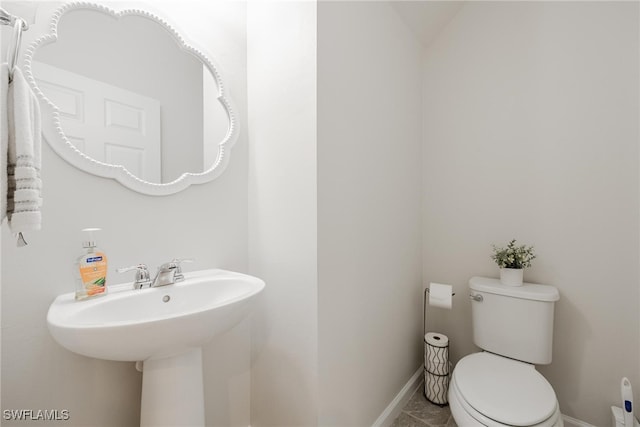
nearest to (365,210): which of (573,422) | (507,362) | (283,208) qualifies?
(283,208)

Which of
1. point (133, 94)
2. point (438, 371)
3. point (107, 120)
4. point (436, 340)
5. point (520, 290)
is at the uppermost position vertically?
point (133, 94)

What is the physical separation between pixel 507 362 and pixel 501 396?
279mm

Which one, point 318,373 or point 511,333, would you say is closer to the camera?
point 318,373

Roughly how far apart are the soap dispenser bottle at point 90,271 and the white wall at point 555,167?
1.72 meters

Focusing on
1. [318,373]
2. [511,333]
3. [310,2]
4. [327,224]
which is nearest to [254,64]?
[310,2]

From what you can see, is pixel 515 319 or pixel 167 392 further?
pixel 515 319

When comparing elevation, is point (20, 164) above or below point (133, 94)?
below

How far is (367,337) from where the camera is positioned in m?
1.30

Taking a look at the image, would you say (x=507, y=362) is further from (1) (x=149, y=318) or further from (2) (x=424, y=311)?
(1) (x=149, y=318)

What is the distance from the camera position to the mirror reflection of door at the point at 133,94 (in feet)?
2.86

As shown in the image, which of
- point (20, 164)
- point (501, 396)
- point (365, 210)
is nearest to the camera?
point (20, 164)

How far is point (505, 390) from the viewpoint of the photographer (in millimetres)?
1087

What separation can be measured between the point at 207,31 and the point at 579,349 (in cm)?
230

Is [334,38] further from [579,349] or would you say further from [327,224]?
[579,349]
